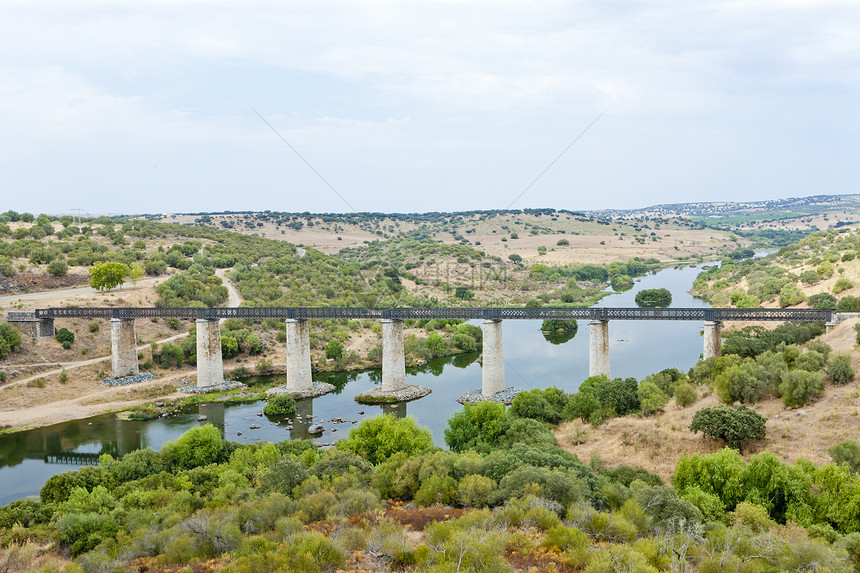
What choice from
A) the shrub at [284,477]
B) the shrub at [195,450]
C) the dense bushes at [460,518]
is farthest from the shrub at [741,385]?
the shrub at [195,450]

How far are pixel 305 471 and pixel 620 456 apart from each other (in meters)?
14.6

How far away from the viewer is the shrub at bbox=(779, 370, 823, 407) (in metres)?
28.9

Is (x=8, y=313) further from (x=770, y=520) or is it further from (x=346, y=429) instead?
(x=770, y=520)

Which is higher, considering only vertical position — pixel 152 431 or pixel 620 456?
pixel 620 456

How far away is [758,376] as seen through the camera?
103ft

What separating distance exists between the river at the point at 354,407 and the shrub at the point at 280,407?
1.01m

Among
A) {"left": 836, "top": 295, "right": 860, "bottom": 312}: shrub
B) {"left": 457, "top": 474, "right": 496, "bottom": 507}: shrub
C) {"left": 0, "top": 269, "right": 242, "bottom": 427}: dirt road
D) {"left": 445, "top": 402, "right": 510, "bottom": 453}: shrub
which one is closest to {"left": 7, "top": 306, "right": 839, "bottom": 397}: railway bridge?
{"left": 836, "top": 295, "right": 860, "bottom": 312}: shrub

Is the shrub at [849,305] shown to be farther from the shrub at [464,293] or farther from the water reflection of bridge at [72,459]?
the water reflection of bridge at [72,459]

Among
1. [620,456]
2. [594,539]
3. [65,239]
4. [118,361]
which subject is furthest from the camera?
[65,239]

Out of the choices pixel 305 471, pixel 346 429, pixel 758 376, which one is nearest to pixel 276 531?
pixel 305 471

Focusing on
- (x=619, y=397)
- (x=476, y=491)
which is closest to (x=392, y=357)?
(x=619, y=397)

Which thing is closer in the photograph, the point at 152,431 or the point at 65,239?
the point at 152,431

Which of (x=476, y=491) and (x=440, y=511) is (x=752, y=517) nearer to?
(x=476, y=491)

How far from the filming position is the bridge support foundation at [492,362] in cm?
4588
